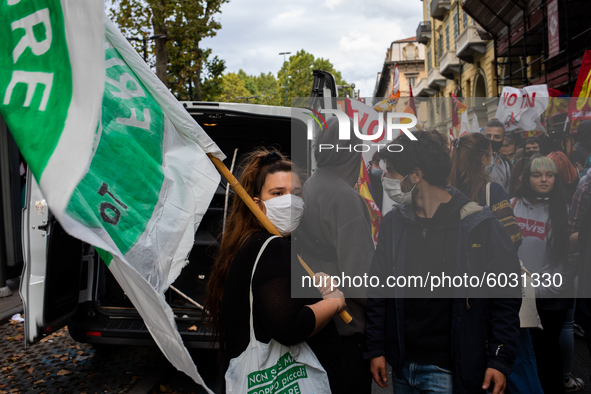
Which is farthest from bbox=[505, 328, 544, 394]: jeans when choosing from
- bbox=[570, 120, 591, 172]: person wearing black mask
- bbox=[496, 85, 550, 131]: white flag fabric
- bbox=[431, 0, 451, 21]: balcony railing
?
bbox=[431, 0, 451, 21]: balcony railing

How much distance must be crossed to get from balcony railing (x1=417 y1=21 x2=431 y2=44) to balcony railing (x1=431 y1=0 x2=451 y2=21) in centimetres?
567

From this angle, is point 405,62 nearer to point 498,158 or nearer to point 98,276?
point 498,158

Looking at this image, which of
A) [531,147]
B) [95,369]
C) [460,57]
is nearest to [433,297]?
[531,147]

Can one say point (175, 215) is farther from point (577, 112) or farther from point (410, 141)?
point (577, 112)

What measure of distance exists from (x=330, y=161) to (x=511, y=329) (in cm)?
128

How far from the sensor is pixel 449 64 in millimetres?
31172

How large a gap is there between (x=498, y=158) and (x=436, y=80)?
33.9 m

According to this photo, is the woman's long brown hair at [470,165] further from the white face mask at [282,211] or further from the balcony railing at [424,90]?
the balcony railing at [424,90]

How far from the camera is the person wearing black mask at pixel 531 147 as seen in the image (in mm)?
4588

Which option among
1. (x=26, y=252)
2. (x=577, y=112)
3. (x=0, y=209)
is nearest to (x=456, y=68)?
(x=577, y=112)

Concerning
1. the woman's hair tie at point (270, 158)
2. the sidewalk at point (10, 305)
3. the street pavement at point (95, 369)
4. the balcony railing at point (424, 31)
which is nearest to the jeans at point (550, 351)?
the street pavement at point (95, 369)

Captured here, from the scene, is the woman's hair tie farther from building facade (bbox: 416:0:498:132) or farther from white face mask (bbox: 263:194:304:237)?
building facade (bbox: 416:0:498:132)

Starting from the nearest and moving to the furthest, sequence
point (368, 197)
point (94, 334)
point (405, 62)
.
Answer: point (94, 334) → point (368, 197) → point (405, 62)

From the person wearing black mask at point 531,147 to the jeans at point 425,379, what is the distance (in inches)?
120
